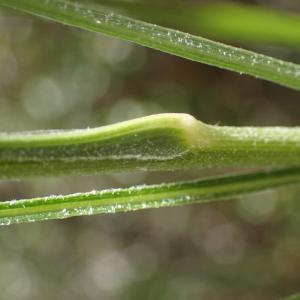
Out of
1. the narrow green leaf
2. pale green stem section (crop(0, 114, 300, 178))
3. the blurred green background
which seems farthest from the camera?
the blurred green background

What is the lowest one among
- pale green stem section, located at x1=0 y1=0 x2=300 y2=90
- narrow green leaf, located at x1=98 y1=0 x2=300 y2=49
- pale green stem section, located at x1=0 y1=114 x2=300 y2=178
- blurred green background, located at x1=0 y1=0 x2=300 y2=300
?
blurred green background, located at x1=0 y1=0 x2=300 y2=300

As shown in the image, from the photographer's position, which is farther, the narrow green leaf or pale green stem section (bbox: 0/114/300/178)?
the narrow green leaf

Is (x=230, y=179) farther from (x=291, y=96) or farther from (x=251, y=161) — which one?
(x=291, y=96)

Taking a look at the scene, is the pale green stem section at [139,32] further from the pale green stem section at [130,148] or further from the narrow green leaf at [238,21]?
the narrow green leaf at [238,21]

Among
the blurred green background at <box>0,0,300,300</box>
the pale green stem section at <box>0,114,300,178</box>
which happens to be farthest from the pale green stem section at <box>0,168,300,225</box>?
the blurred green background at <box>0,0,300,300</box>

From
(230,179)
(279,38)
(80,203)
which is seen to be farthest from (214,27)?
(80,203)

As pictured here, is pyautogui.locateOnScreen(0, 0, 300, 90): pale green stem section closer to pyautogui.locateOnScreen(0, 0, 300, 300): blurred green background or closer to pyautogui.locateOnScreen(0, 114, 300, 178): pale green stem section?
pyautogui.locateOnScreen(0, 114, 300, 178): pale green stem section
